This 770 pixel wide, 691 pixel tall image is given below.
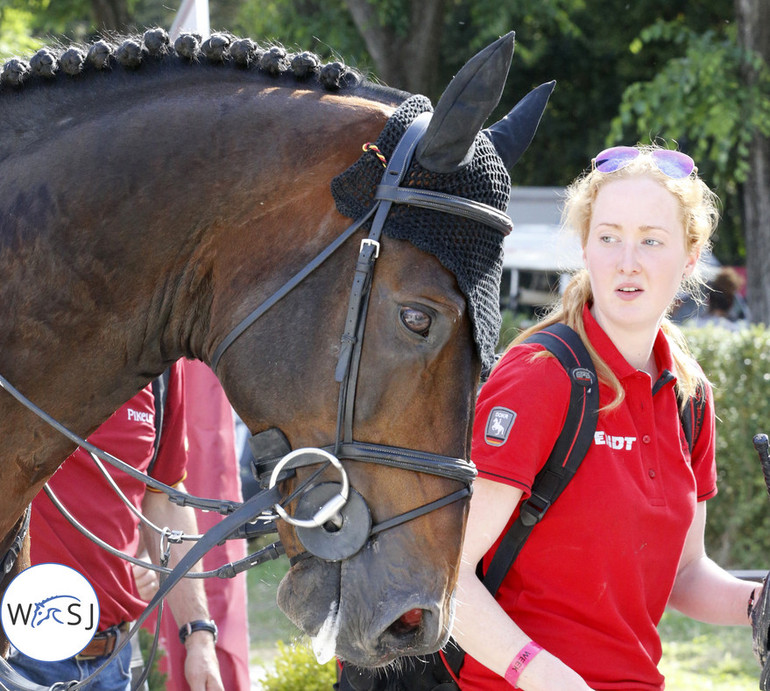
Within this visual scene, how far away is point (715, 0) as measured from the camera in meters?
13.6

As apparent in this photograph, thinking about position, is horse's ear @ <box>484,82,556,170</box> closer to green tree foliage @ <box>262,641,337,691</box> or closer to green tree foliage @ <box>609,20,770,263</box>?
green tree foliage @ <box>262,641,337,691</box>

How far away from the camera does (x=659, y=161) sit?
2.57 m

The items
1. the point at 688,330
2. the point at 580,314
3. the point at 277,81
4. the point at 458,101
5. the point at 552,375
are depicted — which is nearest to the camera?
the point at 458,101

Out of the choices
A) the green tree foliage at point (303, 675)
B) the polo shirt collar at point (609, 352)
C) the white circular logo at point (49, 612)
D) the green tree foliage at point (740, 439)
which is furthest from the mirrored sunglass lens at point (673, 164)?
the green tree foliage at point (740, 439)

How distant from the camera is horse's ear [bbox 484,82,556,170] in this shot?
2047mm

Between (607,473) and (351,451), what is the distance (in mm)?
861

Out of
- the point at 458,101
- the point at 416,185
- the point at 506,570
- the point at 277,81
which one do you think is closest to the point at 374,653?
the point at 506,570

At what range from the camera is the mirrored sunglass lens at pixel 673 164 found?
2.55 meters

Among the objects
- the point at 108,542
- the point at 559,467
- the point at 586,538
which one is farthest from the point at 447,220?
the point at 108,542

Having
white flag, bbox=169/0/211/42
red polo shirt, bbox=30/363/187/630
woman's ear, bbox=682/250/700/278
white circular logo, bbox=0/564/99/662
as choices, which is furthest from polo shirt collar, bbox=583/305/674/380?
white flag, bbox=169/0/211/42

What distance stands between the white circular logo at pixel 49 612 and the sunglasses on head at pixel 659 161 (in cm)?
169

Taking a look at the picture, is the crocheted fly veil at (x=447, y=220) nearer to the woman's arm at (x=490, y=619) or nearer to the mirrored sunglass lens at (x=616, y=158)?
the woman's arm at (x=490, y=619)

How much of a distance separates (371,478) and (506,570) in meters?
0.74

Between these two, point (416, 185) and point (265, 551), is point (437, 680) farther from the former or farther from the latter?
point (416, 185)
